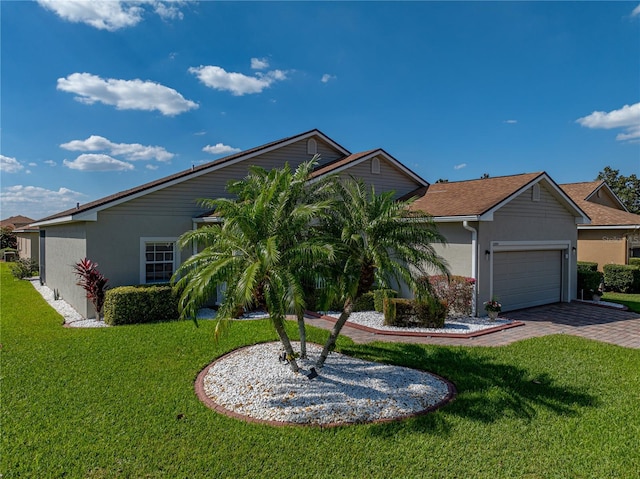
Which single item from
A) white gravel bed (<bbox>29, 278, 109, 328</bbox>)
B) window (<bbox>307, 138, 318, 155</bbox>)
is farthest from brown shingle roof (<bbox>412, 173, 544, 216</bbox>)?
white gravel bed (<bbox>29, 278, 109, 328</bbox>)

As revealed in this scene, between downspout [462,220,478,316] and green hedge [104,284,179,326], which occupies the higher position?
downspout [462,220,478,316]

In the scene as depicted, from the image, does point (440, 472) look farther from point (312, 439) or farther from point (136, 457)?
point (136, 457)

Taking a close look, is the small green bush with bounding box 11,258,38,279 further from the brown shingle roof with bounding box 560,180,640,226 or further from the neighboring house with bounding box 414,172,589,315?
the brown shingle roof with bounding box 560,180,640,226

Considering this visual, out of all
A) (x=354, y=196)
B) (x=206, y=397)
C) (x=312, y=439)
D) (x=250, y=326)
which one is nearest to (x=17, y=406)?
(x=206, y=397)

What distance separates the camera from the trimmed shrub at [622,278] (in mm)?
19172

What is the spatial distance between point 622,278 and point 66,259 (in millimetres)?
27141

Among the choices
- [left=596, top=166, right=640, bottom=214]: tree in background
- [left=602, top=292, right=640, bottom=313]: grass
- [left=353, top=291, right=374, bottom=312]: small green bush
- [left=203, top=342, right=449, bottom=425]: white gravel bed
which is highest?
[left=596, top=166, right=640, bottom=214]: tree in background

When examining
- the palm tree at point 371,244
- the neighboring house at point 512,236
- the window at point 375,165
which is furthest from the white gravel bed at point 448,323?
the window at point 375,165

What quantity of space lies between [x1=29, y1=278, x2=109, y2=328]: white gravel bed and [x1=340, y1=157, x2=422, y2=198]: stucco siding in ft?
35.2

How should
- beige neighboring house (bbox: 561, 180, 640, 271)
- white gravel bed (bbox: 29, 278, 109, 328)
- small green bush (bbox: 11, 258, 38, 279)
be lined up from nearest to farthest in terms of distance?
white gravel bed (bbox: 29, 278, 109, 328)
beige neighboring house (bbox: 561, 180, 640, 271)
small green bush (bbox: 11, 258, 38, 279)

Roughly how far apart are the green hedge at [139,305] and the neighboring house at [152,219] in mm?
1266

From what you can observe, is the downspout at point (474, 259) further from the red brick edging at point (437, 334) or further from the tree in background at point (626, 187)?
the tree in background at point (626, 187)

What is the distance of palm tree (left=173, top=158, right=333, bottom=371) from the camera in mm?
5758

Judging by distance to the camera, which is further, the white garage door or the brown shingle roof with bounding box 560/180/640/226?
the brown shingle roof with bounding box 560/180/640/226
